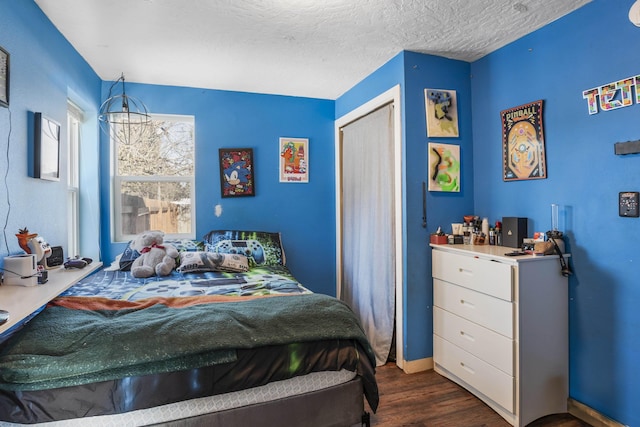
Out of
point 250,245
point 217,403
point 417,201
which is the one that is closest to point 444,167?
point 417,201

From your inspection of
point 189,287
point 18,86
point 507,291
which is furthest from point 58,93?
point 507,291

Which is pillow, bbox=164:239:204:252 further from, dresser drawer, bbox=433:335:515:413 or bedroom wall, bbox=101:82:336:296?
dresser drawer, bbox=433:335:515:413

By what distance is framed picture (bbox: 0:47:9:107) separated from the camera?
66.6 inches

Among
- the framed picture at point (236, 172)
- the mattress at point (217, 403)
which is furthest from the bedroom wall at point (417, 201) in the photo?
the framed picture at point (236, 172)

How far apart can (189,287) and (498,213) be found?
2304mm

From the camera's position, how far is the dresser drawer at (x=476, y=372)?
202 cm

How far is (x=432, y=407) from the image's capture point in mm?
2189

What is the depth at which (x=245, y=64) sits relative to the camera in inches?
116

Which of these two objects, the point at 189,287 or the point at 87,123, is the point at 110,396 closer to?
the point at 189,287

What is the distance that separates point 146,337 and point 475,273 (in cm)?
190

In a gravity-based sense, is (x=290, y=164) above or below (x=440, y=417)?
above

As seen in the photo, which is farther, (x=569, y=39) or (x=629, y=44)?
(x=569, y=39)

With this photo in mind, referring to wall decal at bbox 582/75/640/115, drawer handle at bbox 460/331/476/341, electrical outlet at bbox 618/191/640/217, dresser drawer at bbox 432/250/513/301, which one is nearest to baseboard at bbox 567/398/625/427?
drawer handle at bbox 460/331/476/341

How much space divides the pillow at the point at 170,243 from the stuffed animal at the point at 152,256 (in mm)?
50
